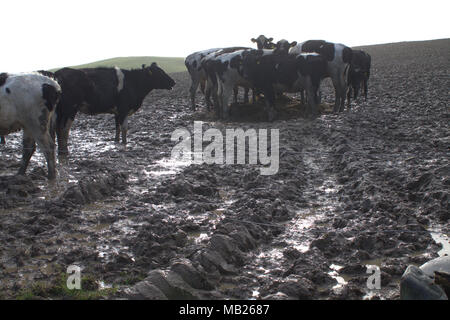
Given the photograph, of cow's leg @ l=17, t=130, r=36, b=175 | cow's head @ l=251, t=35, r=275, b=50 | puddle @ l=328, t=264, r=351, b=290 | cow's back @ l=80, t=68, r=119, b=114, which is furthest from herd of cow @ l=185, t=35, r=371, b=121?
puddle @ l=328, t=264, r=351, b=290

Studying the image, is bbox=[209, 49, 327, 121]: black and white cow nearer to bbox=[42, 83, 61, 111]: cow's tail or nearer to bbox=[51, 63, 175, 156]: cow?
bbox=[51, 63, 175, 156]: cow

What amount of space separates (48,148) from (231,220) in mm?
3975

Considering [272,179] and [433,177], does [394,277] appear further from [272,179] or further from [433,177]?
[272,179]

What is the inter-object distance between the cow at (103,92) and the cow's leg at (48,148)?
2.23 m

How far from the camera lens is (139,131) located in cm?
1450

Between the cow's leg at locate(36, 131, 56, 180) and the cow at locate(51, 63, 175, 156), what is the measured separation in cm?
223

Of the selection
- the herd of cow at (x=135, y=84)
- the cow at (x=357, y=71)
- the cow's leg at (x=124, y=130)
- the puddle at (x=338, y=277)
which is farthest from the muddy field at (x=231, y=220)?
the cow at (x=357, y=71)

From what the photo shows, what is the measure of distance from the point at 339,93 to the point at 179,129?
5577 millimetres

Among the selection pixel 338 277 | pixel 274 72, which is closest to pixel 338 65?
pixel 274 72

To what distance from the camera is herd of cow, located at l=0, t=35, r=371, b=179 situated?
834 centimetres

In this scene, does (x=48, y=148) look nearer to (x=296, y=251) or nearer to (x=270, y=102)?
(x=296, y=251)

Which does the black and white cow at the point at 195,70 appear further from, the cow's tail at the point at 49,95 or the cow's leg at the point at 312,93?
the cow's tail at the point at 49,95

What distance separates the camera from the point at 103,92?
12.2m
